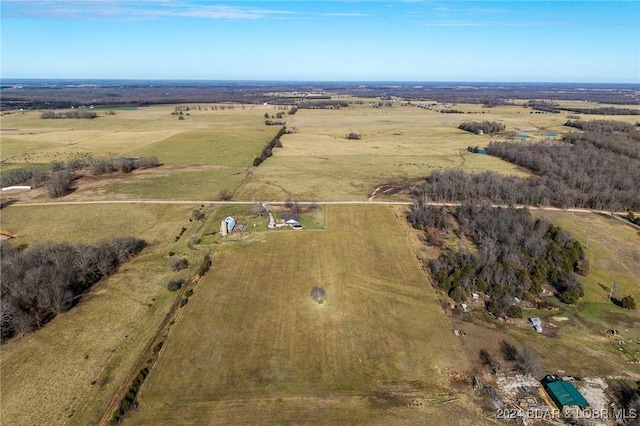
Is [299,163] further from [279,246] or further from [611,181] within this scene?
[611,181]

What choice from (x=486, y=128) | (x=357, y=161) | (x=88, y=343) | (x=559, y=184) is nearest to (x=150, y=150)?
(x=357, y=161)

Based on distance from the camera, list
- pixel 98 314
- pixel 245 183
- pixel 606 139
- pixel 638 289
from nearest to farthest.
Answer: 1. pixel 98 314
2. pixel 638 289
3. pixel 245 183
4. pixel 606 139

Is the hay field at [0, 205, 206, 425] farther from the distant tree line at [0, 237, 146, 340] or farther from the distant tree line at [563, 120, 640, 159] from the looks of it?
the distant tree line at [563, 120, 640, 159]

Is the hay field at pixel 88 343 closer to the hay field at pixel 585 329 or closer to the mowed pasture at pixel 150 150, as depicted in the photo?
the mowed pasture at pixel 150 150

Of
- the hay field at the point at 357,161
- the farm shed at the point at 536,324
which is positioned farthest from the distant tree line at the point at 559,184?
the farm shed at the point at 536,324

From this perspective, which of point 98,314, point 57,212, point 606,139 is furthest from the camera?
point 606,139

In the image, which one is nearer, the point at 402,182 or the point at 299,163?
the point at 402,182

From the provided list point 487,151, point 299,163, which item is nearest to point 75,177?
point 299,163
